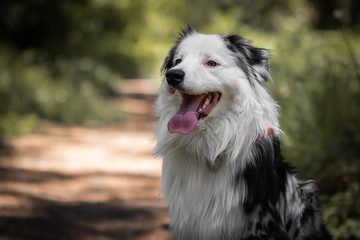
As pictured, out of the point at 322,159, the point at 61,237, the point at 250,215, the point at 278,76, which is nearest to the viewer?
the point at 250,215

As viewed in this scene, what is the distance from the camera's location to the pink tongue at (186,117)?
102 inches

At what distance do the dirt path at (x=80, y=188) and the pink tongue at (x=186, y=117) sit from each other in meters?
0.42

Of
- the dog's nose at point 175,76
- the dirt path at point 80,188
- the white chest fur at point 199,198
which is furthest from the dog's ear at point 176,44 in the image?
the white chest fur at point 199,198

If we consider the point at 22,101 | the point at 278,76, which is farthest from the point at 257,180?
Result: the point at 22,101

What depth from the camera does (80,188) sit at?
19.7 ft

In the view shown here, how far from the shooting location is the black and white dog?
2.59 metres

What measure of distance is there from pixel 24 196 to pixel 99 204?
3.22 feet

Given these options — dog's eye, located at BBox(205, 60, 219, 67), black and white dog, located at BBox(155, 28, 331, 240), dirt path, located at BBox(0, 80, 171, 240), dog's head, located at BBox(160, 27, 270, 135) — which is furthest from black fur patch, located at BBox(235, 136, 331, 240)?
dirt path, located at BBox(0, 80, 171, 240)

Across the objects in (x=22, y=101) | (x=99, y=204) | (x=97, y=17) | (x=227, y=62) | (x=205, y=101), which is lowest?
(x=99, y=204)

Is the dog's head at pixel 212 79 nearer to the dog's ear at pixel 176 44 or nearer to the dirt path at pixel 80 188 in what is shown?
the dog's ear at pixel 176 44

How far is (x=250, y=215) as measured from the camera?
8.48 ft

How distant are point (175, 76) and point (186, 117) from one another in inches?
10.7

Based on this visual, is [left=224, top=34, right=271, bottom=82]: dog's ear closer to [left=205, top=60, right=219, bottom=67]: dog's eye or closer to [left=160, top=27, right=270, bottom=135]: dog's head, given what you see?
[left=160, top=27, right=270, bottom=135]: dog's head

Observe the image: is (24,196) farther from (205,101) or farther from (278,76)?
(278,76)
